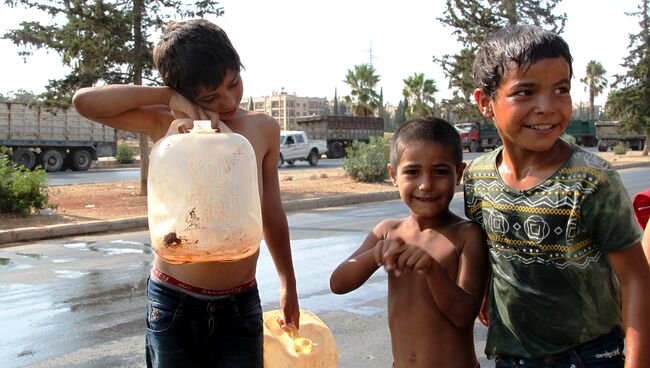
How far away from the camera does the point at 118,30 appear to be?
1353 centimetres

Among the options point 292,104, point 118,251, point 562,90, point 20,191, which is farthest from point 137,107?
point 292,104

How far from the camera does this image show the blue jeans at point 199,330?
7.04 ft

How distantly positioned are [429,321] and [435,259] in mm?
199

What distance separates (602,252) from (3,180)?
11488 mm

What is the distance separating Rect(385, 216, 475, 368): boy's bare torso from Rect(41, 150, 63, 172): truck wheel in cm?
2770

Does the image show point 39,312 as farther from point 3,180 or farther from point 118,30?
point 118,30

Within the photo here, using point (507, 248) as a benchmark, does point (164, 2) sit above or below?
above

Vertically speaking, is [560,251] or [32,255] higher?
[560,251]

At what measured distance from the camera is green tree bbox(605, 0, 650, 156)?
3312cm

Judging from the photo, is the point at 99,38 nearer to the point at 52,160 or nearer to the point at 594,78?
the point at 52,160

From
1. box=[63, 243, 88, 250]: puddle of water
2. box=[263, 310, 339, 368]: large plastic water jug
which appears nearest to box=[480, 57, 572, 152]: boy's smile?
box=[263, 310, 339, 368]: large plastic water jug

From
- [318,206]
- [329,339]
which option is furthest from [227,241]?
[318,206]

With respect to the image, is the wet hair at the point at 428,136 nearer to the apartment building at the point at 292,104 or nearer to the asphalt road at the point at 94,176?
the asphalt road at the point at 94,176

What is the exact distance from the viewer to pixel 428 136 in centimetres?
217
